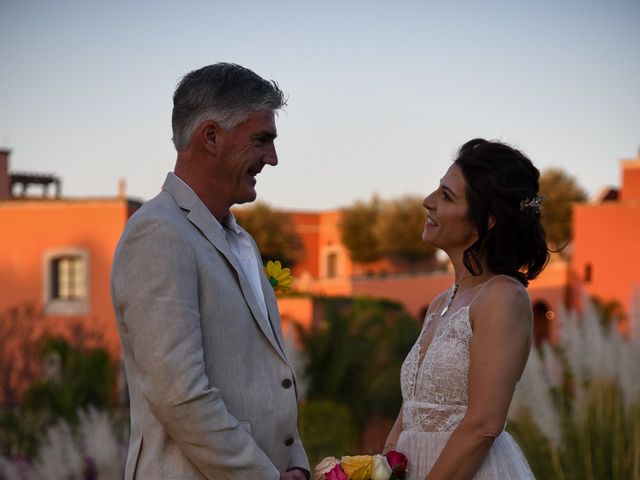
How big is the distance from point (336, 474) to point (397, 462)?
0.21 metres

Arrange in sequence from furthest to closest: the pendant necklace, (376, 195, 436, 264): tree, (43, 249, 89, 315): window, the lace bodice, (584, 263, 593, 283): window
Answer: (376, 195, 436, 264): tree < (584, 263, 593, 283): window < (43, 249, 89, 315): window < the pendant necklace < the lace bodice

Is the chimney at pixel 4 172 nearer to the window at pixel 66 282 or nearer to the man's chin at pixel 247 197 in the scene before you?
the window at pixel 66 282

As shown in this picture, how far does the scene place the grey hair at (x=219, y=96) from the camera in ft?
7.56

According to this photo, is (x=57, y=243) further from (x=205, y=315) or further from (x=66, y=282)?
(x=205, y=315)

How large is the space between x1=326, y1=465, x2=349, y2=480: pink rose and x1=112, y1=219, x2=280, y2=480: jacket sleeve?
0.71 feet

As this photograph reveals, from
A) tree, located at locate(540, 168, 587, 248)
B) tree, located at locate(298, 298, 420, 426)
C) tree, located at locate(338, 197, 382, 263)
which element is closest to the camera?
tree, located at locate(298, 298, 420, 426)

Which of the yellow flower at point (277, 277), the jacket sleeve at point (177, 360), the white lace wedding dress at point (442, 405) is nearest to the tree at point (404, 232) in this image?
the yellow flower at point (277, 277)

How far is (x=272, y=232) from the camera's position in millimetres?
37688

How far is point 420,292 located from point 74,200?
10.2 metres

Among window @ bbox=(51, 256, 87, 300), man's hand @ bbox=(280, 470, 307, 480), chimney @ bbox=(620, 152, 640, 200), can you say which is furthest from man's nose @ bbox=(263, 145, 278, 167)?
chimney @ bbox=(620, 152, 640, 200)

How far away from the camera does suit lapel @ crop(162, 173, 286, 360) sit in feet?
7.66

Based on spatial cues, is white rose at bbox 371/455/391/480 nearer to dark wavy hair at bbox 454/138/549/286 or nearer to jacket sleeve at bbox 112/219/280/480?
jacket sleeve at bbox 112/219/280/480

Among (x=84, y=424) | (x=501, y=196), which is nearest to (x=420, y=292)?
(x=84, y=424)

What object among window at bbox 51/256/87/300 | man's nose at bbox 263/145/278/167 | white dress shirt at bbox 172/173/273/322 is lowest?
window at bbox 51/256/87/300
